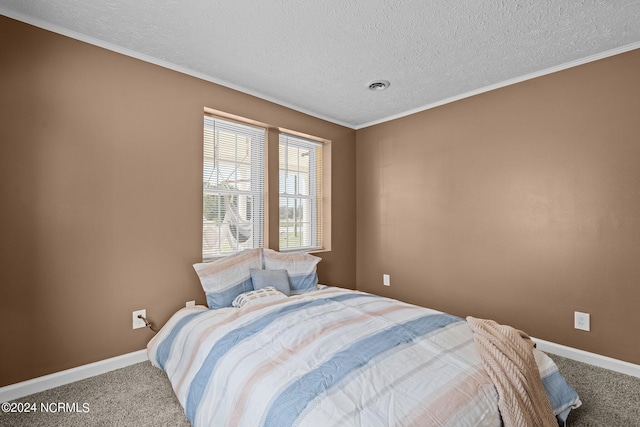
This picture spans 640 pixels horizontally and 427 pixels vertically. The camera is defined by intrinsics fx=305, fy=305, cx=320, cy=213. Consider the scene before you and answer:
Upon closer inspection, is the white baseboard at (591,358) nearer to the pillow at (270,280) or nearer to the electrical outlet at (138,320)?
the pillow at (270,280)

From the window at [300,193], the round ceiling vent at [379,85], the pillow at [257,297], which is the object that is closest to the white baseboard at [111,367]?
the pillow at [257,297]

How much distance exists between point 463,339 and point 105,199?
2663 millimetres

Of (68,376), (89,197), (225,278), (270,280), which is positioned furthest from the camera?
(270,280)

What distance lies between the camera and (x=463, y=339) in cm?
179

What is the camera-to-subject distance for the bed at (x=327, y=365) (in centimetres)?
122

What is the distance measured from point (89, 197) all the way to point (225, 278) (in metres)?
1.18

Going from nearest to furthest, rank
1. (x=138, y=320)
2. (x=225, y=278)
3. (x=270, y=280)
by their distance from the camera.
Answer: (x=138, y=320) → (x=225, y=278) → (x=270, y=280)

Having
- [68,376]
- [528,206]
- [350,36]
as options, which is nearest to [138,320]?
[68,376]

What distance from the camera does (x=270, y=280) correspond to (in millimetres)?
2785

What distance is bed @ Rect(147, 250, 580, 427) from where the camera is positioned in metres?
1.22

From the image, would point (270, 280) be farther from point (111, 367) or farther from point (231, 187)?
point (111, 367)

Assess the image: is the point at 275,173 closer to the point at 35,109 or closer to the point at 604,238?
the point at 35,109

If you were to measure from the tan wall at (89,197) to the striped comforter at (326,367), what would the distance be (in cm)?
49

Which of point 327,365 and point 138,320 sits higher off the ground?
point 327,365
